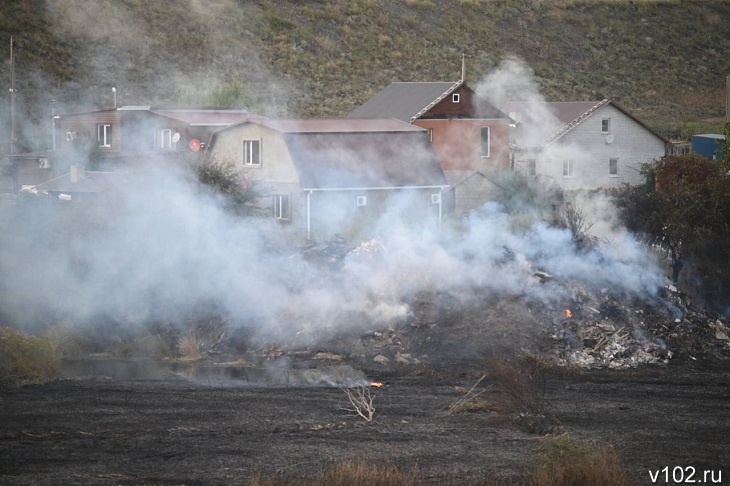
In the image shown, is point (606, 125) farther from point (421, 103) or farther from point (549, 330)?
point (549, 330)

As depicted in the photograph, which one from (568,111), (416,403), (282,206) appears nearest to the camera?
(416,403)

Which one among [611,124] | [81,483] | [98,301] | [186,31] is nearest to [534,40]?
[186,31]

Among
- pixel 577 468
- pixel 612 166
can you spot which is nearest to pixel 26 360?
pixel 577 468

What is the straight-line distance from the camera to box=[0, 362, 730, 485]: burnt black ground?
1873 cm

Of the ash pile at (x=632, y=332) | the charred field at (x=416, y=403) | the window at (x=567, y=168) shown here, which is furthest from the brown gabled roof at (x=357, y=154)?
the ash pile at (x=632, y=332)

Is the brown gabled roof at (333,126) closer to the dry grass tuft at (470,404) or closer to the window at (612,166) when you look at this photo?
the window at (612,166)

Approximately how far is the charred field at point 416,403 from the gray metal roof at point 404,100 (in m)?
19.0

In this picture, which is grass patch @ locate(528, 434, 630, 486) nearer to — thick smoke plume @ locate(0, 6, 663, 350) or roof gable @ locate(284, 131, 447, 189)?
thick smoke plume @ locate(0, 6, 663, 350)

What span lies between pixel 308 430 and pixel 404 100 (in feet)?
103

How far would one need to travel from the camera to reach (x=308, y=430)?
21.2 m

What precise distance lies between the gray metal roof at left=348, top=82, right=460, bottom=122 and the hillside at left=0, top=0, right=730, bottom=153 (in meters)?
9.15

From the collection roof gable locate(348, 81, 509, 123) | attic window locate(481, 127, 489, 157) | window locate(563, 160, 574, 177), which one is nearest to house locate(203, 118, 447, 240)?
roof gable locate(348, 81, 509, 123)

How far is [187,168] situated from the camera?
35688 mm

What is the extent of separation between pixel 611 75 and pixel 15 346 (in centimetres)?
6255
